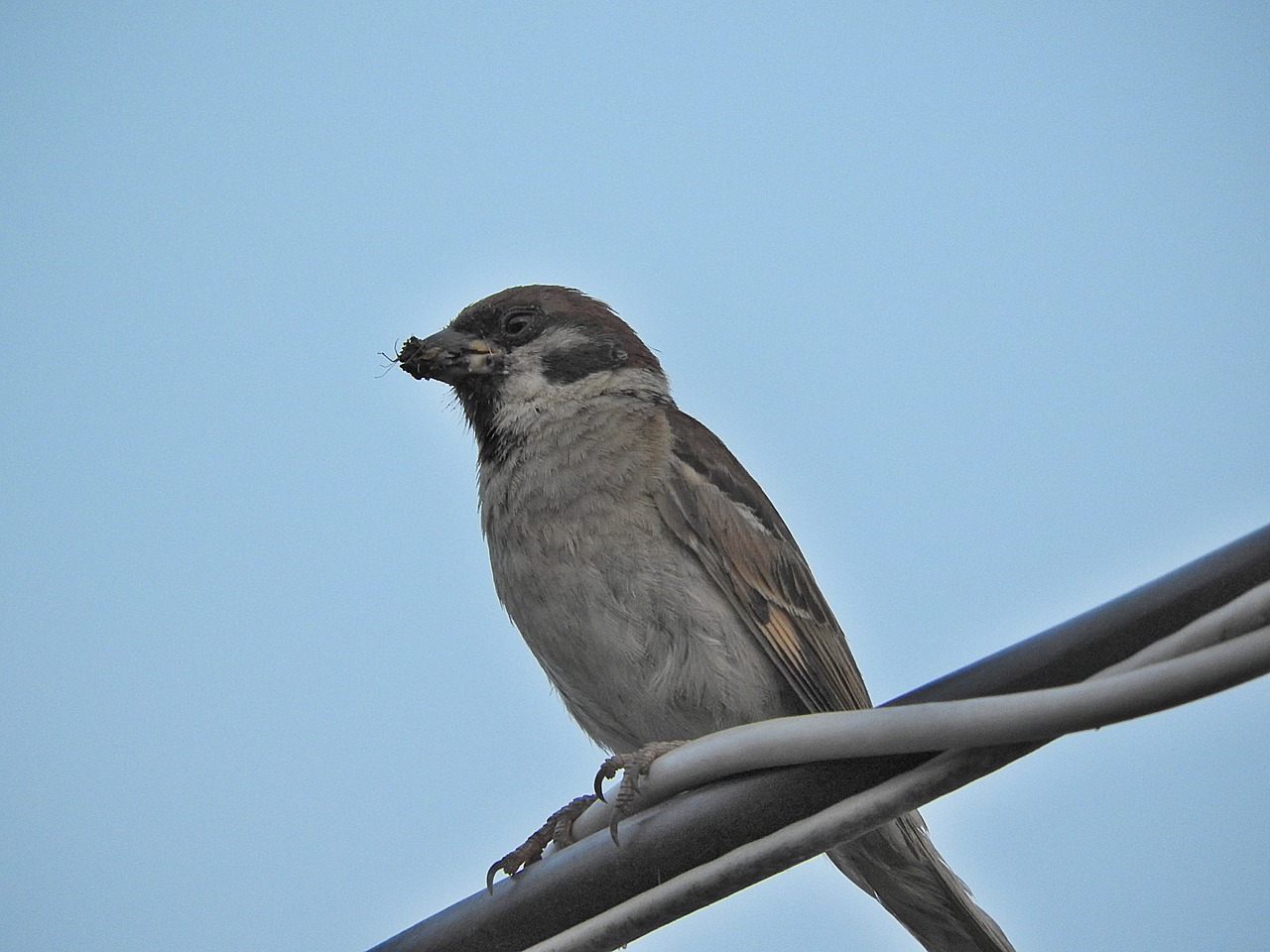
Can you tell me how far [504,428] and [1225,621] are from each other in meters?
3.25

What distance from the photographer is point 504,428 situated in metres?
4.61

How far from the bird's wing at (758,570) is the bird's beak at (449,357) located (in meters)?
0.80

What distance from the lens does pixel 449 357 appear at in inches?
193

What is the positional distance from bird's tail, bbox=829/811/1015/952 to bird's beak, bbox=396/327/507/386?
7.02ft

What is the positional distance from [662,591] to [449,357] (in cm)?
148

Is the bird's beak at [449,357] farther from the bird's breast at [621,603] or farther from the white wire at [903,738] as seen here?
the white wire at [903,738]

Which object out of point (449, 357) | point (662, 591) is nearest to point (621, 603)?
point (662, 591)

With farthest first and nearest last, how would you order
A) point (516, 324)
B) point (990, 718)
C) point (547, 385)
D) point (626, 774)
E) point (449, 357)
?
1. point (516, 324)
2. point (449, 357)
3. point (547, 385)
4. point (626, 774)
5. point (990, 718)

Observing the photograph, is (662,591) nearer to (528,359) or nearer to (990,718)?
(528,359)

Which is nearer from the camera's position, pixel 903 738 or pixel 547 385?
pixel 903 738

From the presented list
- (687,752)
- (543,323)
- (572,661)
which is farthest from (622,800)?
(543,323)

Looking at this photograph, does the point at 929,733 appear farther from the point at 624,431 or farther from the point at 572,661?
the point at 624,431

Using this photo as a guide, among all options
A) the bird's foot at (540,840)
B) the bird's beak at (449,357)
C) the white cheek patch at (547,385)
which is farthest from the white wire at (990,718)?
the bird's beak at (449,357)

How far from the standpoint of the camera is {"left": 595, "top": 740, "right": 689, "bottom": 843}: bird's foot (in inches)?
93.6
